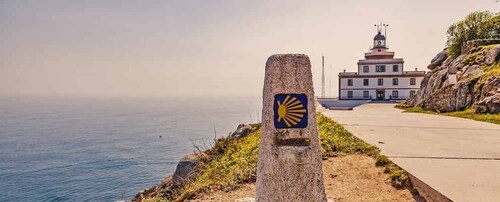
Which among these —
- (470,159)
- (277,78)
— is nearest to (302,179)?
(277,78)

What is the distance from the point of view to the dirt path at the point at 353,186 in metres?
6.11

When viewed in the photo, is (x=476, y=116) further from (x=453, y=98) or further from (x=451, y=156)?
(x=451, y=156)

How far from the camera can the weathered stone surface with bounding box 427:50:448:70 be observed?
36.7 meters

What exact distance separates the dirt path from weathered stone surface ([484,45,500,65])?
1877 cm

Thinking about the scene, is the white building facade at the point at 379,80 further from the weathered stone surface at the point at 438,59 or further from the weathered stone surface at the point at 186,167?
the weathered stone surface at the point at 186,167

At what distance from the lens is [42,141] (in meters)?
69.5

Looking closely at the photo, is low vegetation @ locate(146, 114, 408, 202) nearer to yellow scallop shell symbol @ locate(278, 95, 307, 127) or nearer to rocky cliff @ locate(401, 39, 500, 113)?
yellow scallop shell symbol @ locate(278, 95, 307, 127)

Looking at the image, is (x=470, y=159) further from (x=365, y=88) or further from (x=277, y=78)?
(x=365, y=88)

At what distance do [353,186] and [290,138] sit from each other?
9.45 feet

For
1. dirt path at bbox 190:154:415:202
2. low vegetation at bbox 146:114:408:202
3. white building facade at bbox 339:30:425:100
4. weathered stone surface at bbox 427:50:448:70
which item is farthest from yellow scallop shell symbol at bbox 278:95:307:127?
white building facade at bbox 339:30:425:100

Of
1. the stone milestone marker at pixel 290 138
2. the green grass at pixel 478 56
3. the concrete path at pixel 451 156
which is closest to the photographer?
the stone milestone marker at pixel 290 138

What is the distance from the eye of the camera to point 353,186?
666cm

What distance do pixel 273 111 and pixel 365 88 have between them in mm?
48051

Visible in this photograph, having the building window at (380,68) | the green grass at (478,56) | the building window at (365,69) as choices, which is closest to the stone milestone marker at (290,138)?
the green grass at (478,56)
